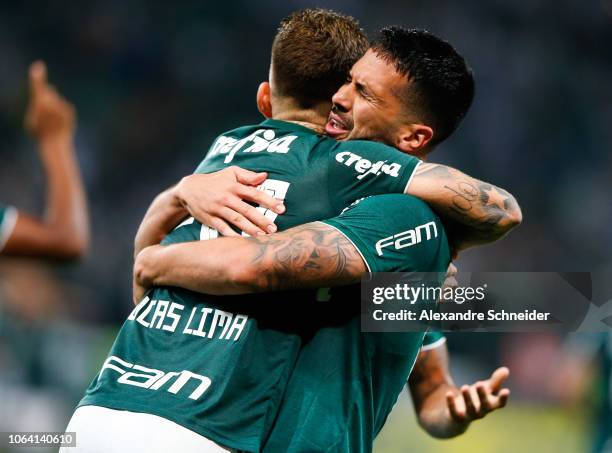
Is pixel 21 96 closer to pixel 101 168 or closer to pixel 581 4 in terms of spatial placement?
pixel 101 168

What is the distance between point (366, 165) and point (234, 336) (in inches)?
25.8

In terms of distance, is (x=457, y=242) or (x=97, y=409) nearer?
(x=97, y=409)

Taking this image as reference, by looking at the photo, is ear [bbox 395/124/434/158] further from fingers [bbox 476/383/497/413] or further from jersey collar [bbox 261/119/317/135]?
fingers [bbox 476/383/497/413]

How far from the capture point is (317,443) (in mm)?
2609

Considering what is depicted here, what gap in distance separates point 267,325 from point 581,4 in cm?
1159

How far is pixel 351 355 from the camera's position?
2.74 m

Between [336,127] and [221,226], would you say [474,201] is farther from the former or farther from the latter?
[221,226]

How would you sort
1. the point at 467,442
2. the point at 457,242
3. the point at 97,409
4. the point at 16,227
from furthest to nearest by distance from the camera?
the point at 467,442 < the point at 16,227 < the point at 457,242 < the point at 97,409

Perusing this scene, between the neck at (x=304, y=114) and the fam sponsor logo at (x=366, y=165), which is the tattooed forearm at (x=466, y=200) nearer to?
the fam sponsor logo at (x=366, y=165)

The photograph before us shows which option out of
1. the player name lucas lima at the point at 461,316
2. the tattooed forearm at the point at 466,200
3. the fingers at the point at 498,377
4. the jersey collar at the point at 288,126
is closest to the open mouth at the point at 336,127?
the jersey collar at the point at 288,126

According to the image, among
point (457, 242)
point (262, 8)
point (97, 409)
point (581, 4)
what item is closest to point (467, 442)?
point (457, 242)

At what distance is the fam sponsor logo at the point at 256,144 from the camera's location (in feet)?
9.29

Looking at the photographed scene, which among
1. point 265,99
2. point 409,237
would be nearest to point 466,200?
point 409,237

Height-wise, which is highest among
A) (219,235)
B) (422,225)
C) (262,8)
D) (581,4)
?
(581,4)
